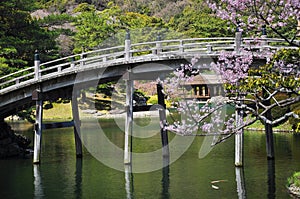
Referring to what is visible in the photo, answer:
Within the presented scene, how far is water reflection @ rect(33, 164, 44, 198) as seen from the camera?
76.8ft

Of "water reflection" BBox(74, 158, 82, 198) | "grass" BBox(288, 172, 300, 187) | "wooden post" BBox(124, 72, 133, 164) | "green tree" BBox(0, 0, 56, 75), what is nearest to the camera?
"grass" BBox(288, 172, 300, 187)

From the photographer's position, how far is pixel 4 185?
25.8 meters

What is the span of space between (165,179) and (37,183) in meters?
5.65

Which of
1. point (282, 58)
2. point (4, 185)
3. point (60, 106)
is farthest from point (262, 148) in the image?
point (60, 106)

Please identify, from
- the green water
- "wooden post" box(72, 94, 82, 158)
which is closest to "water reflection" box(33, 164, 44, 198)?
the green water

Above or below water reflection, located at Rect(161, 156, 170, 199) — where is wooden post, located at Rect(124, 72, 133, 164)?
above

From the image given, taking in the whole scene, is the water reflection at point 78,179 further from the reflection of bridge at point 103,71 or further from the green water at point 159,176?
the reflection of bridge at point 103,71

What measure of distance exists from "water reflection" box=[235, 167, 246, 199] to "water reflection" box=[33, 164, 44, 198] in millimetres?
7793

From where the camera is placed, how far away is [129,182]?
2527 cm

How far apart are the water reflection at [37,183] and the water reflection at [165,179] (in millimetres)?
4874

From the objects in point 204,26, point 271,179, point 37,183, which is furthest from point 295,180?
point 204,26

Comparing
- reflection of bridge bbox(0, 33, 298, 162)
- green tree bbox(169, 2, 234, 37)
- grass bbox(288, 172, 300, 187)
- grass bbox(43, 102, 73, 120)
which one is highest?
green tree bbox(169, 2, 234, 37)

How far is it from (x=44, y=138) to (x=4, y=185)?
19327 mm

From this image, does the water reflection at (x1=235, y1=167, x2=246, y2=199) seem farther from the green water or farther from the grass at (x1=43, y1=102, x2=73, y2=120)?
the grass at (x1=43, y1=102, x2=73, y2=120)
